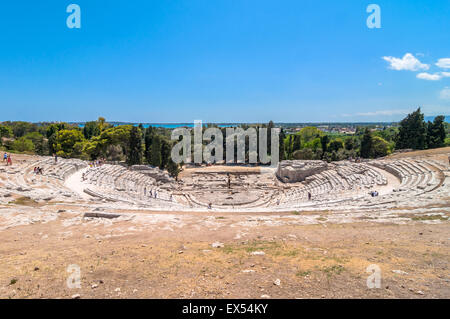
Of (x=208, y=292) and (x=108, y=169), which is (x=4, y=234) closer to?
(x=208, y=292)

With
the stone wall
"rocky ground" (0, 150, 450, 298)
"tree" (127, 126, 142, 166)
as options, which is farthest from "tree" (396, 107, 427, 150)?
"tree" (127, 126, 142, 166)

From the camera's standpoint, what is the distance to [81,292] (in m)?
6.08

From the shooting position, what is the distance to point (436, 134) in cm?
4659

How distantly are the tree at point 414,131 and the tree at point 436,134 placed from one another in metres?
1.07

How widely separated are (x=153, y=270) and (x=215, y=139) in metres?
Answer: 63.6

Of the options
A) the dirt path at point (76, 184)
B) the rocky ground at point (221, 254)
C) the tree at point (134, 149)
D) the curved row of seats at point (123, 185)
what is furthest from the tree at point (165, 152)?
the rocky ground at point (221, 254)

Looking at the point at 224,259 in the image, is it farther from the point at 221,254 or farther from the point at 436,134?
the point at 436,134

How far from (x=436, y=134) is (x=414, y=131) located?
151 inches

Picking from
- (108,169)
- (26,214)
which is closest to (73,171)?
(108,169)

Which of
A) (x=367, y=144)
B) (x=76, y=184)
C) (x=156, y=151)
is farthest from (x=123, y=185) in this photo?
(x=367, y=144)

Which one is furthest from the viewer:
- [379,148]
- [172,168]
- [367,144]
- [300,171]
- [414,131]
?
[379,148]

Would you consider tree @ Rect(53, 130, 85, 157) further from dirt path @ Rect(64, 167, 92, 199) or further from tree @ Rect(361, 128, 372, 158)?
tree @ Rect(361, 128, 372, 158)

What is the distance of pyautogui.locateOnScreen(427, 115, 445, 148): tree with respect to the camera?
46.2 meters
